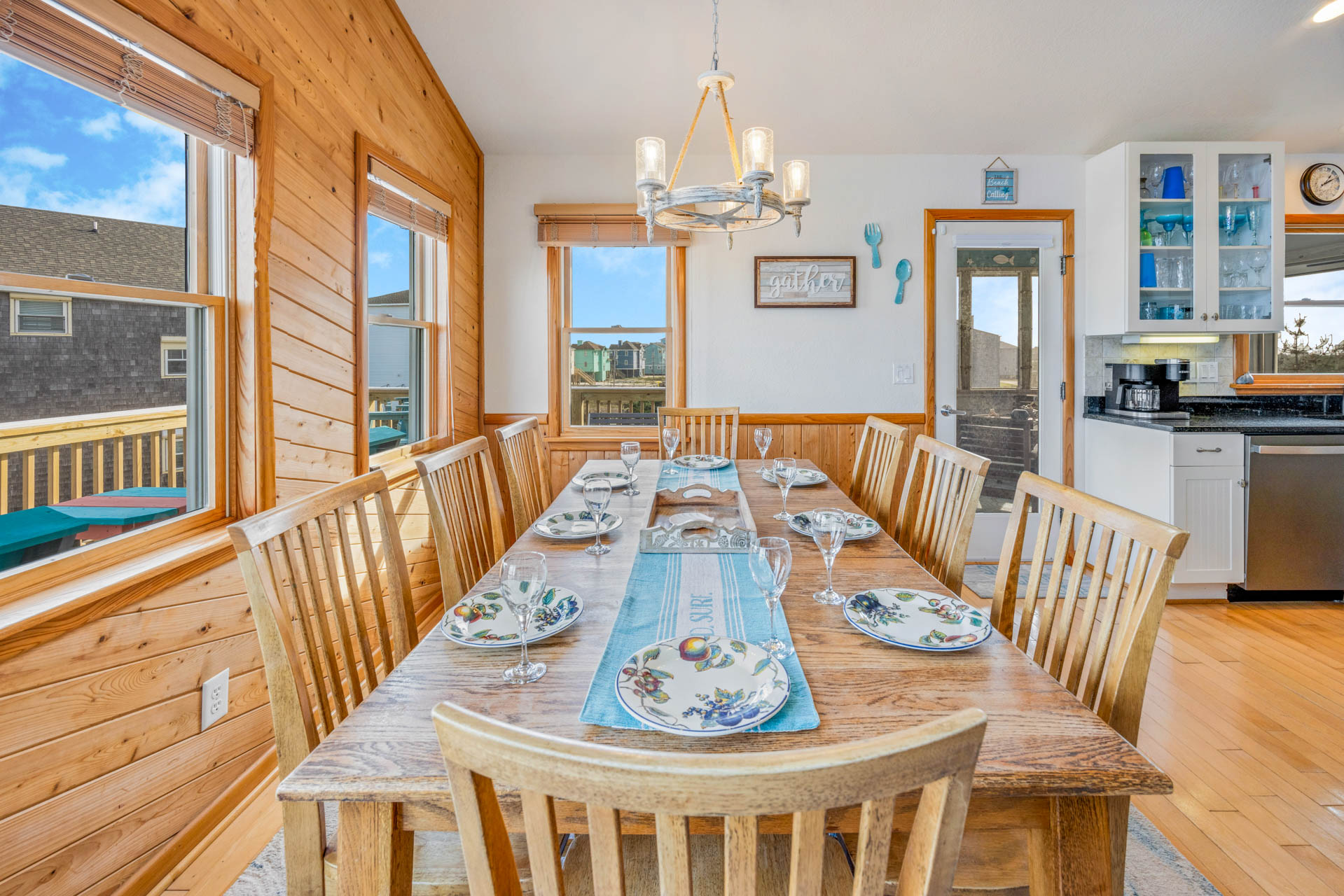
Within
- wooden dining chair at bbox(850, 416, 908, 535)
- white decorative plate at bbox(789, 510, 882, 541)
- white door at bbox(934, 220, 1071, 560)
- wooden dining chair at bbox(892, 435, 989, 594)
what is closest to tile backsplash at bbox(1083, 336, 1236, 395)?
white door at bbox(934, 220, 1071, 560)

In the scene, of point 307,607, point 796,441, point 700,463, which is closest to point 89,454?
point 307,607

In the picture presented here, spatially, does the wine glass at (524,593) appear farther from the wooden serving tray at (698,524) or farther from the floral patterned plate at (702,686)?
the wooden serving tray at (698,524)

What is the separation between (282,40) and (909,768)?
243cm

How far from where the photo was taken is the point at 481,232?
147 inches

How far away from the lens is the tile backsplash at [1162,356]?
374 centimetres

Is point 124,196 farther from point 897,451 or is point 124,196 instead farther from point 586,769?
point 897,451

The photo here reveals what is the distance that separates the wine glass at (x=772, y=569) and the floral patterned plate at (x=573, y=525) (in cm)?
58

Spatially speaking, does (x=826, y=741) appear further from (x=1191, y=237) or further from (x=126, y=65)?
(x=1191, y=237)

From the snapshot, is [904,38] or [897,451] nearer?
[897,451]

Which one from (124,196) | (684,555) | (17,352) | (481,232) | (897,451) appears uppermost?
(481,232)

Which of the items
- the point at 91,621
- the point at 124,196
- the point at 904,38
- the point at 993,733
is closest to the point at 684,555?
the point at 993,733

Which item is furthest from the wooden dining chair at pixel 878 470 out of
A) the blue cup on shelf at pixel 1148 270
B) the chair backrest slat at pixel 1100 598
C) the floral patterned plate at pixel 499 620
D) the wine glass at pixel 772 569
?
the blue cup on shelf at pixel 1148 270

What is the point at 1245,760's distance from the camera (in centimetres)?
197

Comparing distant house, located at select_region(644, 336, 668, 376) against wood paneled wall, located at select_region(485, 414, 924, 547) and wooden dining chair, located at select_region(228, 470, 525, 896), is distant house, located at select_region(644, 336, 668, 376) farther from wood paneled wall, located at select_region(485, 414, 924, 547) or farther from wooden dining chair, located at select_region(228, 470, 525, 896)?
wooden dining chair, located at select_region(228, 470, 525, 896)
